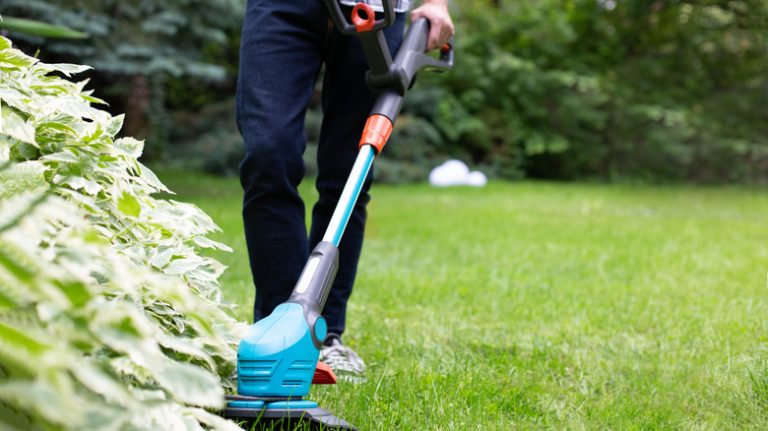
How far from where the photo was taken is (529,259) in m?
4.01

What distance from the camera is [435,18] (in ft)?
6.45

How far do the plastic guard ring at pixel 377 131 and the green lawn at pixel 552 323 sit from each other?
0.56 meters

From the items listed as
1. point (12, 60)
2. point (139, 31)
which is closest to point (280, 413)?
point (12, 60)

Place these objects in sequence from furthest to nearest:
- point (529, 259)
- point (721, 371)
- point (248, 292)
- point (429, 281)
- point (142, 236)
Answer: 1. point (529, 259)
2. point (429, 281)
3. point (248, 292)
4. point (721, 371)
5. point (142, 236)

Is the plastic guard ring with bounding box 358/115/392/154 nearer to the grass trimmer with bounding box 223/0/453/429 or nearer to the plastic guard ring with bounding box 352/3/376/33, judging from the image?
the grass trimmer with bounding box 223/0/453/429

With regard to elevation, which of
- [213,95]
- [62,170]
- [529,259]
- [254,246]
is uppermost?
[62,170]

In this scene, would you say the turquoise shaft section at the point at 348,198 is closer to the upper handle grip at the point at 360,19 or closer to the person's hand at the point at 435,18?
the upper handle grip at the point at 360,19

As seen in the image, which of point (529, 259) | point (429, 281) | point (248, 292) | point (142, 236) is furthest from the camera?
point (529, 259)

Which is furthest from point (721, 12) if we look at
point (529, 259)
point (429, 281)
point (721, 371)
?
point (721, 371)

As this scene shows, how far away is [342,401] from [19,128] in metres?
0.89

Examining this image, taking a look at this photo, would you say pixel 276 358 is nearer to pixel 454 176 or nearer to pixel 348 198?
pixel 348 198

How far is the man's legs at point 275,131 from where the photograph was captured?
1.76 meters

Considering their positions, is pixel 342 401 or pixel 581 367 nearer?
pixel 342 401

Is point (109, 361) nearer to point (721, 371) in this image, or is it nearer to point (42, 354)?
point (42, 354)
